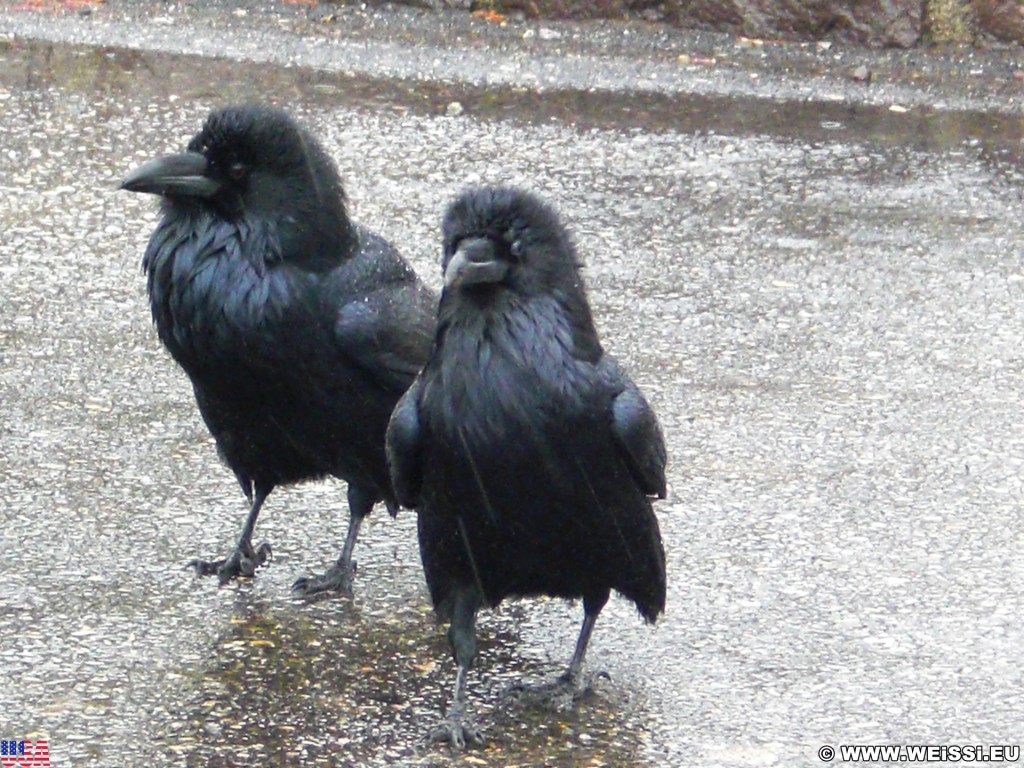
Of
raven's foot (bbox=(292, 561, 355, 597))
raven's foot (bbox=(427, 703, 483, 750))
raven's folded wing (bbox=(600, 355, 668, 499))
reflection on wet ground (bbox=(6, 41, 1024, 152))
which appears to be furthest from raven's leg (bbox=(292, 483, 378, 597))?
reflection on wet ground (bbox=(6, 41, 1024, 152))

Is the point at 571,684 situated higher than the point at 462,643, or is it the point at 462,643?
the point at 462,643

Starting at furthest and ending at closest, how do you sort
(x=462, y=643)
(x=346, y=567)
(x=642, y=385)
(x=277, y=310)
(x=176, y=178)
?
(x=642, y=385), (x=346, y=567), (x=176, y=178), (x=277, y=310), (x=462, y=643)

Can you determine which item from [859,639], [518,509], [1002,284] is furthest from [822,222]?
[518,509]

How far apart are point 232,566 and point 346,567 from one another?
1.00ft

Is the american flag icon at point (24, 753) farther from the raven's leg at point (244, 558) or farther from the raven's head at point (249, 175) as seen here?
the raven's head at point (249, 175)

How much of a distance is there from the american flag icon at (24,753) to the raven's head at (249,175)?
1448 mm

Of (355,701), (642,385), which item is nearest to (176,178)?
(355,701)

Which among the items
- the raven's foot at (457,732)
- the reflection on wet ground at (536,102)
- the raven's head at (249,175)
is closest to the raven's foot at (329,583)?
the raven's foot at (457,732)

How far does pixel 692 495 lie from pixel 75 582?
177cm

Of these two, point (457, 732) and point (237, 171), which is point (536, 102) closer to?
point (237, 171)

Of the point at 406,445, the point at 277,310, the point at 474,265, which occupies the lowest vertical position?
the point at 406,445

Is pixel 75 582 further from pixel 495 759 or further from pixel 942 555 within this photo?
pixel 942 555

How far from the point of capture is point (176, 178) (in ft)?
15.3

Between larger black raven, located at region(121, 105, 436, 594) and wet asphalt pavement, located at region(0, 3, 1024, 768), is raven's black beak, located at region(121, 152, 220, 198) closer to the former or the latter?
larger black raven, located at region(121, 105, 436, 594)
